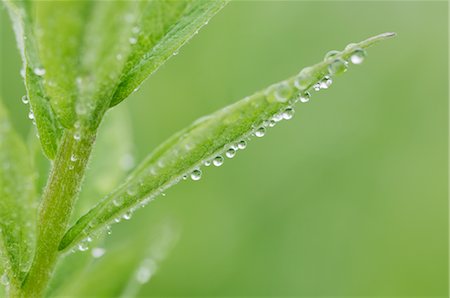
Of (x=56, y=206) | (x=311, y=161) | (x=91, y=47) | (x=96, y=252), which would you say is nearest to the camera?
(x=91, y=47)

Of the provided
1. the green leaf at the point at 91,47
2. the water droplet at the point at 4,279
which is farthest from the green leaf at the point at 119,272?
the green leaf at the point at 91,47

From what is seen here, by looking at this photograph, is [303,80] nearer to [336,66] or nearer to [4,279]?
[336,66]

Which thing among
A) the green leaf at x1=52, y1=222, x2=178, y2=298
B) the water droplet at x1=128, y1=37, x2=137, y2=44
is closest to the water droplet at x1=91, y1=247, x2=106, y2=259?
the green leaf at x1=52, y1=222, x2=178, y2=298

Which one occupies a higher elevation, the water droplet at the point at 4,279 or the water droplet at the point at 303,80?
the water droplet at the point at 303,80

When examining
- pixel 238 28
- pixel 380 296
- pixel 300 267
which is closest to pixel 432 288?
pixel 380 296

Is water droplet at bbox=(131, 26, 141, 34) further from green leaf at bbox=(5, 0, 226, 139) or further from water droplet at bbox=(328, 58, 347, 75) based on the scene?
water droplet at bbox=(328, 58, 347, 75)

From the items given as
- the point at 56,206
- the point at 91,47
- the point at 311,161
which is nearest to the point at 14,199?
the point at 56,206

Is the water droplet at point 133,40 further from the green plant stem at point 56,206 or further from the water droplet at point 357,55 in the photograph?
the water droplet at point 357,55
